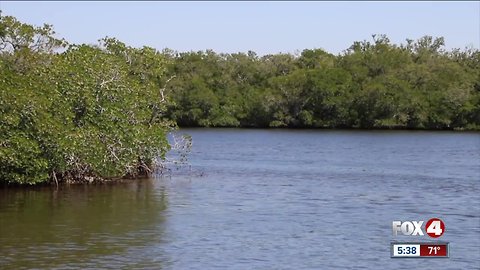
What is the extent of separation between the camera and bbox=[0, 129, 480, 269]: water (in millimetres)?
20453

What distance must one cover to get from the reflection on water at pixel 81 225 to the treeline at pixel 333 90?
6706 cm

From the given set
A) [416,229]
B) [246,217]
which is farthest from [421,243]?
[246,217]

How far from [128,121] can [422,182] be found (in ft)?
45.4

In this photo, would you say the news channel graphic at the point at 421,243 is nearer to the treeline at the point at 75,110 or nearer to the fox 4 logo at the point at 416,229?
the fox 4 logo at the point at 416,229

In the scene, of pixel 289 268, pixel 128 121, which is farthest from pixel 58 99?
pixel 289 268

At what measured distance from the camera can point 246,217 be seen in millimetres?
27062

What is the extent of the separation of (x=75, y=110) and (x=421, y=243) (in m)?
17.0

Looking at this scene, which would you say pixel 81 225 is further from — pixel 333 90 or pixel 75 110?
pixel 333 90

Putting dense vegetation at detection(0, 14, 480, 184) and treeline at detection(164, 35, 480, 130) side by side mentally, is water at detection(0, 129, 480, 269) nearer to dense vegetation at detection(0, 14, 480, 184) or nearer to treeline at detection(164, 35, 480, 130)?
dense vegetation at detection(0, 14, 480, 184)

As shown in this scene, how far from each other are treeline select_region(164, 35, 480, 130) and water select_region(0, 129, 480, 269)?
4961 cm

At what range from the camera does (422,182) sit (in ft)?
128

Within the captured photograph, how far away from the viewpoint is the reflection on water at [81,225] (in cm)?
2022

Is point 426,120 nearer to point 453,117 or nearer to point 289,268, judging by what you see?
point 453,117

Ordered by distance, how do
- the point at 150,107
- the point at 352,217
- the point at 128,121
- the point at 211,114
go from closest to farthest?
the point at 352,217 < the point at 128,121 < the point at 150,107 < the point at 211,114
